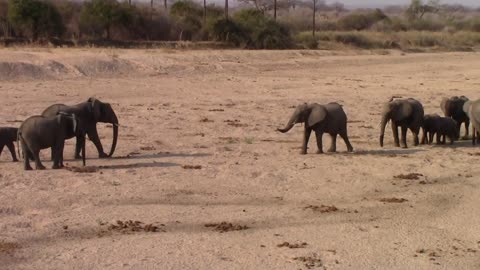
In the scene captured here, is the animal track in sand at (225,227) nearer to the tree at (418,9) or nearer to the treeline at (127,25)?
the treeline at (127,25)

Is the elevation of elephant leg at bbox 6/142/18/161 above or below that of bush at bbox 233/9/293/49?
below

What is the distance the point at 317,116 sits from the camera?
14.5m

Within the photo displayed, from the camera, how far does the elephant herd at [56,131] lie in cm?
1234

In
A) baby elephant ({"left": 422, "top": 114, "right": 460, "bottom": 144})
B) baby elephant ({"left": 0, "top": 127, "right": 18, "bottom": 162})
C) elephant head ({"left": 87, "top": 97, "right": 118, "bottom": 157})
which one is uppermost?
elephant head ({"left": 87, "top": 97, "right": 118, "bottom": 157})

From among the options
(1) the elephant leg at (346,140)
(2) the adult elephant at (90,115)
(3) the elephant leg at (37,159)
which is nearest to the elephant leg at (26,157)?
(3) the elephant leg at (37,159)

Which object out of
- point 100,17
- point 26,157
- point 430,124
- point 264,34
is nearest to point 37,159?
point 26,157

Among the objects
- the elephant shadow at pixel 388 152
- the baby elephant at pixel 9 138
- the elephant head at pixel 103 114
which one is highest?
the elephant head at pixel 103 114

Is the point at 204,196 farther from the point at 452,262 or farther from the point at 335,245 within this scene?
the point at 452,262

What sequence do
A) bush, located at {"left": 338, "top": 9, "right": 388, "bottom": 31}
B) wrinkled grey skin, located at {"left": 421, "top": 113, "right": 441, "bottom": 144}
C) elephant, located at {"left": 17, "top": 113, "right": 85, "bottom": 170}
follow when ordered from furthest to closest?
bush, located at {"left": 338, "top": 9, "right": 388, "bottom": 31}
wrinkled grey skin, located at {"left": 421, "top": 113, "right": 441, "bottom": 144}
elephant, located at {"left": 17, "top": 113, "right": 85, "bottom": 170}

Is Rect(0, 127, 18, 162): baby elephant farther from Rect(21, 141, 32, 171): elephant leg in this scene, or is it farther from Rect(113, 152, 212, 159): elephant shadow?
Rect(113, 152, 212, 159): elephant shadow

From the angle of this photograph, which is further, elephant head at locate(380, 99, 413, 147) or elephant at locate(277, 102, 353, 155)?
elephant head at locate(380, 99, 413, 147)

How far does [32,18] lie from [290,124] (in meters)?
32.3

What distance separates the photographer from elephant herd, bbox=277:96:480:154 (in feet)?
47.8

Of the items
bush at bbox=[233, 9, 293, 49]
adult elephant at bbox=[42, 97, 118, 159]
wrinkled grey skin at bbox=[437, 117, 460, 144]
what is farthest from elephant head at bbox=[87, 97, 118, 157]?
bush at bbox=[233, 9, 293, 49]
